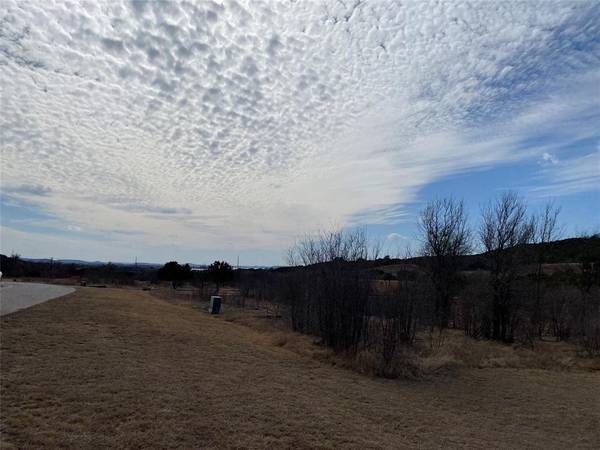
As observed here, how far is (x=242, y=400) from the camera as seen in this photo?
754cm

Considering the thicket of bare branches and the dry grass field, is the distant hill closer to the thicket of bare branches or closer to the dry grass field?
the thicket of bare branches

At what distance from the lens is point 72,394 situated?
680 cm

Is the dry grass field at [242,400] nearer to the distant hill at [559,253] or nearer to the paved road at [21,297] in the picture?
the paved road at [21,297]

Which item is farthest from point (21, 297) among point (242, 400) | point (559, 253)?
point (559, 253)

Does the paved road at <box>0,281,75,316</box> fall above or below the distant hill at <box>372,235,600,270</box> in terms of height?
below

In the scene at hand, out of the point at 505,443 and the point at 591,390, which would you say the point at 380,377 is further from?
the point at 591,390

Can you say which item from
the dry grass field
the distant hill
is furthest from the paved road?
the distant hill

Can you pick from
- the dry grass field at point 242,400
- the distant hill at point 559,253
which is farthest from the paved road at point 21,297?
the distant hill at point 559,253

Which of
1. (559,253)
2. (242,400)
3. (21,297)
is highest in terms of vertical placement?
(559,253)

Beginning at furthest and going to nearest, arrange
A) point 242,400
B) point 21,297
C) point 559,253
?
point 559,253 → point 21,297 → point 242,400

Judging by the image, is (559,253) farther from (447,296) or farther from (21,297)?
(21,297)

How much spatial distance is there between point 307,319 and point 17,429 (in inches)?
555

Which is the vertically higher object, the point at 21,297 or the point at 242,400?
the point at 21,297

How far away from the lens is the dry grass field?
5.73 m
